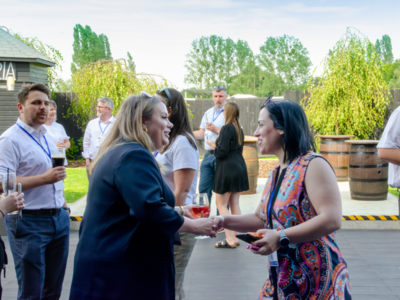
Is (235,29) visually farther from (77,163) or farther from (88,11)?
(77,163)

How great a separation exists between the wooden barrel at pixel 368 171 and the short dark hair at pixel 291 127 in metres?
6.50

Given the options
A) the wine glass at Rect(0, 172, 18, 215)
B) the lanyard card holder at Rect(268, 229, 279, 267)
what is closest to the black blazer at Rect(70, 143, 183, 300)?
the lanyard card holder at Rect(268, 229, 279, 267)

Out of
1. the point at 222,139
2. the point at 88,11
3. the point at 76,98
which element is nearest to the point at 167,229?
the point at 222,139

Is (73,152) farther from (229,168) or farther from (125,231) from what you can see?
(125,231)

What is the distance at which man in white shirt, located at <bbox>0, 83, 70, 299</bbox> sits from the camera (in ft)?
9.83

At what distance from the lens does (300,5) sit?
68.0 m

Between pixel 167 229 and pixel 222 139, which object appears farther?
pixel 222 139

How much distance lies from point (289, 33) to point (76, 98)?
6073cm

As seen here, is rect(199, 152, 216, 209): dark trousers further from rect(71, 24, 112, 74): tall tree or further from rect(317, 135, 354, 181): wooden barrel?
rect(71, 24, 112, 74): tall tree

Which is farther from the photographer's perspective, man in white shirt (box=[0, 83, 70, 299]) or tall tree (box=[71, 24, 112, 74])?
tall tree (box=[71, 24, 112, 74])

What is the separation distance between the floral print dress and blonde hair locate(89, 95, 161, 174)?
72 cm

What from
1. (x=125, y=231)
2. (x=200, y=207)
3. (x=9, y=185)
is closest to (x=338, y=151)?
(x=200, y=207)

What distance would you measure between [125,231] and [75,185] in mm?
9254

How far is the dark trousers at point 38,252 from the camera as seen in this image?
2.98m
